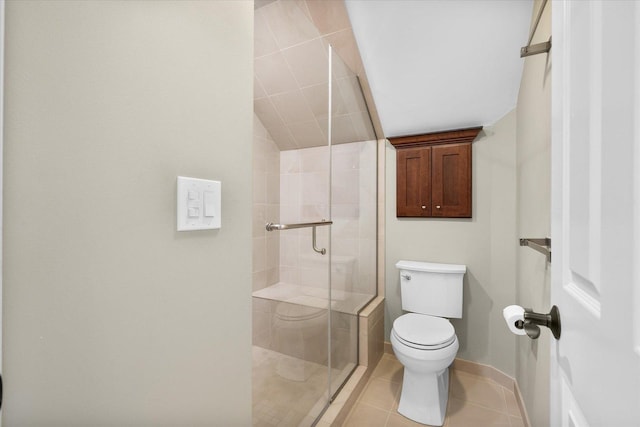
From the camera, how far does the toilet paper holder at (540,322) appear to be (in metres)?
0.62

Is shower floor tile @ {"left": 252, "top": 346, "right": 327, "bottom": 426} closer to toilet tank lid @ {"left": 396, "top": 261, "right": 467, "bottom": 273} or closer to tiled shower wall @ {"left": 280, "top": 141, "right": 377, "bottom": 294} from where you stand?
tiled shower wall @ {"left": 280, "top": 141, "right": 377, "bottom": 294}

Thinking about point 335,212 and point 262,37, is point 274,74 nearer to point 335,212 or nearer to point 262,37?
point 262,37

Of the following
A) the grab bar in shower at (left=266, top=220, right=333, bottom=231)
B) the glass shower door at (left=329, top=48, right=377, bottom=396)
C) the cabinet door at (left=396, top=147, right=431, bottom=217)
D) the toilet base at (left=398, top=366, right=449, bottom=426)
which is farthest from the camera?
the cabinet door at (left=396, top=147, right=431, bottom=217)

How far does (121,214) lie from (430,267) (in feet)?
6.65

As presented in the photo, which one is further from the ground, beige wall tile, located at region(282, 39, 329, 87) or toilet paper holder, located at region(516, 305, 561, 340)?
beige wall tile, located at region(282, 39, 329, 87)

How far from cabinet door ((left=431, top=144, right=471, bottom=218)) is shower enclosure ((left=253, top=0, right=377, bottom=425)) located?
0.59m

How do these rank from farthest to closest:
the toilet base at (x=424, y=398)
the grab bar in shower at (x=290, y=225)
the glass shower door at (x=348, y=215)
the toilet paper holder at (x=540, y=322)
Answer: the glass shower door at (x=348, y=215)
the toilet base at (x=424, y=398)
the grab bar in shower at (x=290, y=225)
the toilet paper holder at (x=540, y=322)

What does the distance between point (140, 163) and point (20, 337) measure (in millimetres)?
340

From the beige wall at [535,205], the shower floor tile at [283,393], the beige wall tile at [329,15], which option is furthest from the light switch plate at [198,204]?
the beige wall tile at [329,15]

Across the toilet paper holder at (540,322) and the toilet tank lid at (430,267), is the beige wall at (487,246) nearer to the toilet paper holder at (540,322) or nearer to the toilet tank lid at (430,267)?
the toilet tank lid at (430,267)

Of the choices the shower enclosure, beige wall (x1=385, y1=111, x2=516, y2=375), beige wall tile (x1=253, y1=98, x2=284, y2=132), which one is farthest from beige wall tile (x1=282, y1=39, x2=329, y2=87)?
beige wall (x1=385, y1=111, x2=516, y2=375)

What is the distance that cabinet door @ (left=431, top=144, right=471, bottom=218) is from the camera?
2143 millimetres

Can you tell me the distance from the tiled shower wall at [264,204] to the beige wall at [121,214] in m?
0.39

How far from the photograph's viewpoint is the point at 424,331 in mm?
1788
